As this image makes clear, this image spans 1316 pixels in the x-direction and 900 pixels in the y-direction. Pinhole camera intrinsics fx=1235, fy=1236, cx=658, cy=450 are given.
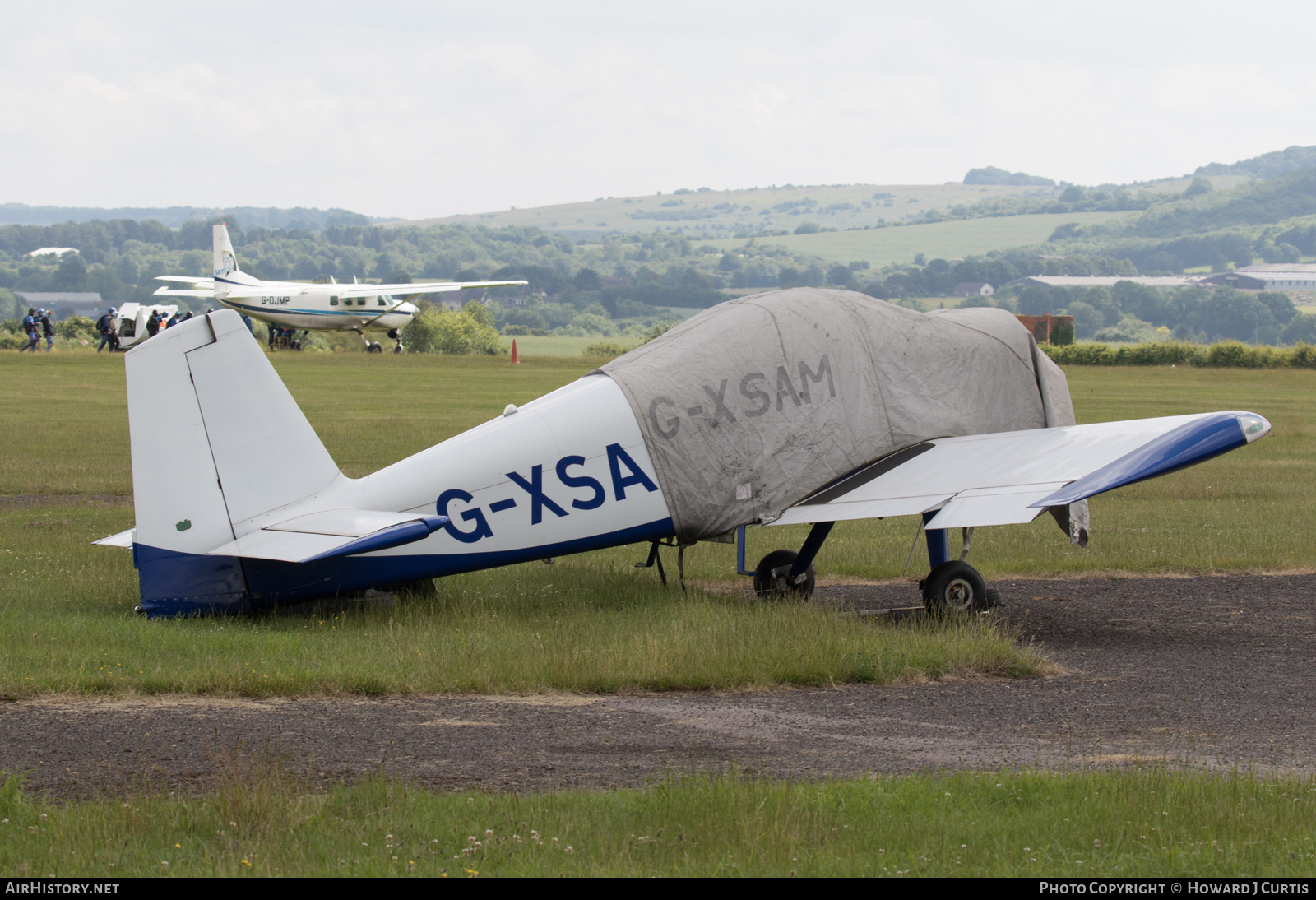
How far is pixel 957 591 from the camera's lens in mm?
10820

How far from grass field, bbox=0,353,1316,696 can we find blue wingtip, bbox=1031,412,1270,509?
1.39 meters

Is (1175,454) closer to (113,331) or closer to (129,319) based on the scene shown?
(129,319)

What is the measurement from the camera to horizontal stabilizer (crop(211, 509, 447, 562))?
29.4ft

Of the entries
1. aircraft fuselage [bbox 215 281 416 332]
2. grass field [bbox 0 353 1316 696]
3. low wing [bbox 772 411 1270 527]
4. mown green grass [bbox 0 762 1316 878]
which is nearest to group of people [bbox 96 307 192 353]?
aircraft fuselage [bbox 215 281 416 332]

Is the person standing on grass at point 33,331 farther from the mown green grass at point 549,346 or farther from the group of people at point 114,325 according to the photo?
the mown green grass at point 549,346

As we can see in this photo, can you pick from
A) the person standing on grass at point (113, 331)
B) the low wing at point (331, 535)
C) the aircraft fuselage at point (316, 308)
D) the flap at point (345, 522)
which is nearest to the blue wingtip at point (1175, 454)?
the low wing at point (331, 535)

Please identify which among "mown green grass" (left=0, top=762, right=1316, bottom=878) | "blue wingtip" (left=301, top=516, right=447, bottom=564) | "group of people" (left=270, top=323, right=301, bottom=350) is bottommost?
"mown green grass" (left=0, top=762, right=1316, bottom=878)

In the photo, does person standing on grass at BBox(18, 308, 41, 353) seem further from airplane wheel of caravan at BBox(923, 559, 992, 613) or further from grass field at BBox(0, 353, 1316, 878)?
airplane wheel of caravan at BBox(923, 559, 992, 613)

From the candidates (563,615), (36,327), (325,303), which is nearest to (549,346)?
(325,303)

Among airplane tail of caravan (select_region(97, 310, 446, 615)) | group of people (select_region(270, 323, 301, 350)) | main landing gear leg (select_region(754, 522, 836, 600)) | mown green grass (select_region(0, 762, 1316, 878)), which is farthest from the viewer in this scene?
group of people (select_region(270, 323, 301, 350))

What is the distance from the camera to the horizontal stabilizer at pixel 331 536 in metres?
8.97

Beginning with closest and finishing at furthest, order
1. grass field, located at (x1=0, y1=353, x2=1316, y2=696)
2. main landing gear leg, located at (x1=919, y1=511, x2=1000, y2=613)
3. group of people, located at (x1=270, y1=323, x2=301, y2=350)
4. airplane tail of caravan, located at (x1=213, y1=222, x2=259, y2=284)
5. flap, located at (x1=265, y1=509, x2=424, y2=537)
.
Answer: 1. grass field, located at (x1=0, y1=353, x2=1316, y2=696)
2. flap, located at (x1=265, y1=509, x2=424, y2=537)
3. main landing gear leg, located at (x1=919, y1=511, x2=1000, y2=613)
4. airplane tail of caravan, located at (x1=213, y1=222, x2=259, y2=284)
5. group of people, located at (x1=270, y1=323, x2=301, y2=350)

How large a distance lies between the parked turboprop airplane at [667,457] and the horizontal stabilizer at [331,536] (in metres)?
0.02
